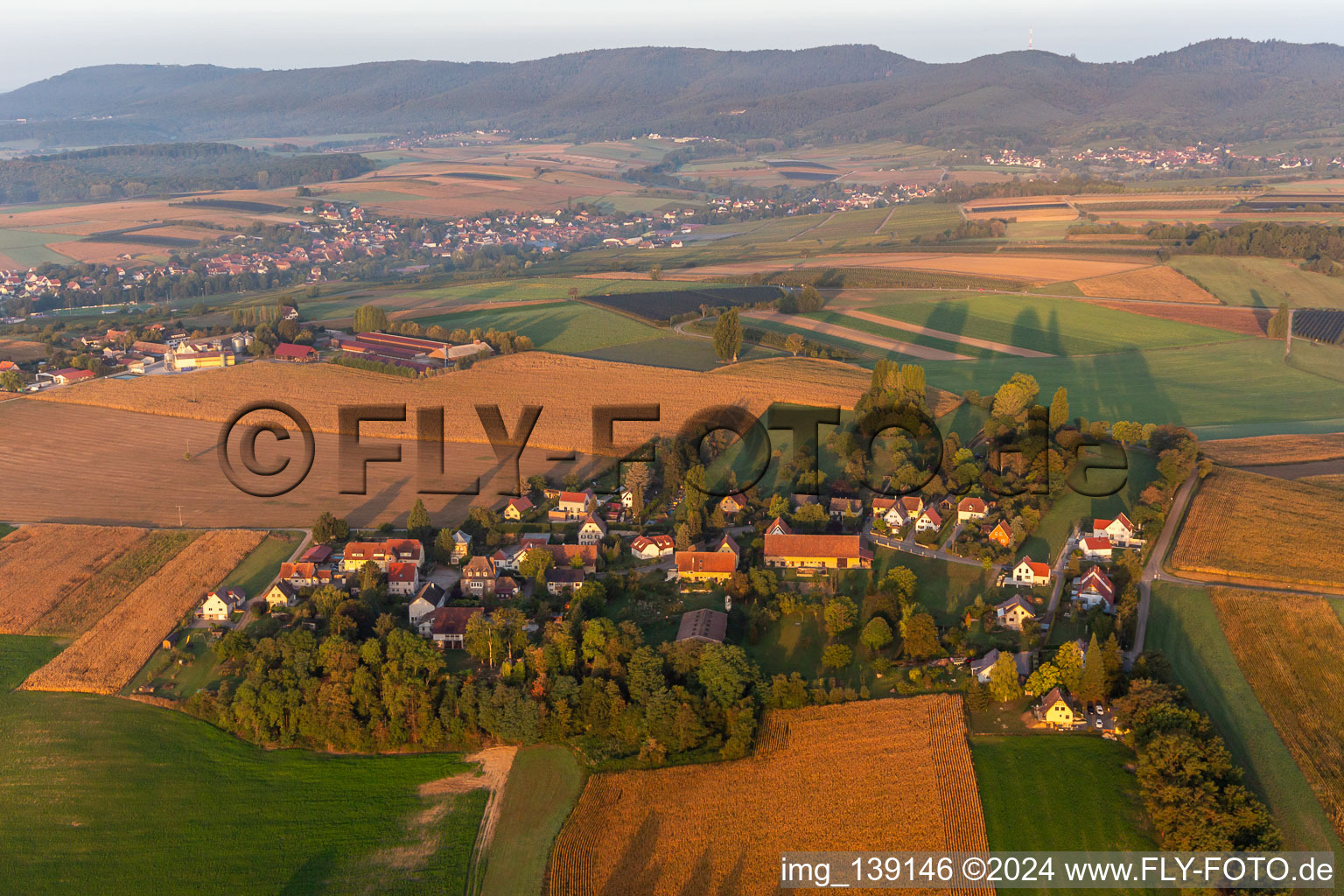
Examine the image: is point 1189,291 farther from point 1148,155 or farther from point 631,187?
point 1148,155

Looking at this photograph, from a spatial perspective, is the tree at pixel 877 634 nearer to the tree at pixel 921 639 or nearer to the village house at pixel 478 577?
the tree at pixel 921 639

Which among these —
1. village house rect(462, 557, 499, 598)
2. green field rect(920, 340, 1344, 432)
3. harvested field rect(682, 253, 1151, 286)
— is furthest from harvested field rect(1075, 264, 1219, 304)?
village house rect(462, 557, 499, 598)

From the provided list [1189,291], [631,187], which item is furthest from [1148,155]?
[1189,291]

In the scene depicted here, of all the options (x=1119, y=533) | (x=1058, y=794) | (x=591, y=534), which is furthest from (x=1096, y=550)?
(x=591, y=534)

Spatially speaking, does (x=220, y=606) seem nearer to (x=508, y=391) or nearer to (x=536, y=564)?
(x=536, y=564)

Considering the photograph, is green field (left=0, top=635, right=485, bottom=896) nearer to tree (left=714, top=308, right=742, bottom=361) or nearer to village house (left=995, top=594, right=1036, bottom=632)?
village house (left=995, top=594, right=1036, bottom=632)

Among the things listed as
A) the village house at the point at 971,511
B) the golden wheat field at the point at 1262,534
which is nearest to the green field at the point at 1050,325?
the golden wheat field at the point at 1262,534
